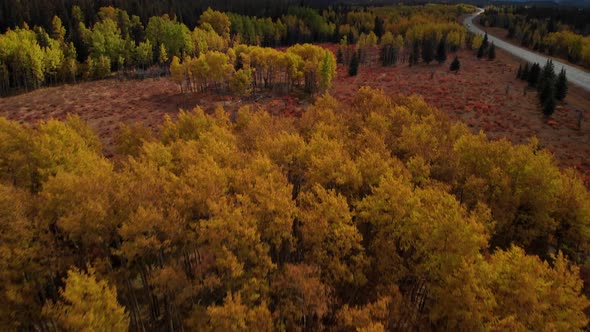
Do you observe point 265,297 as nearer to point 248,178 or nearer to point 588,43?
point 248,178

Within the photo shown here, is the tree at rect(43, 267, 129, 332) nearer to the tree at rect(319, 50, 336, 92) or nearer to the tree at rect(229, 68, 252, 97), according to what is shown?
the tree at rect(229, 68, 252, 97)

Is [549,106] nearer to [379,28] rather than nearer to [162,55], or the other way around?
[162,55]

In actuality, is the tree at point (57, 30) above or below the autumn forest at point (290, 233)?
above

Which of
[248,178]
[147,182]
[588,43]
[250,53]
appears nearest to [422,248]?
[248,178]

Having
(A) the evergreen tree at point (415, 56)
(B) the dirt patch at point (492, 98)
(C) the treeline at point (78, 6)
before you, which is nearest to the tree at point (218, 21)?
(C) the treeline at point (78, 6)

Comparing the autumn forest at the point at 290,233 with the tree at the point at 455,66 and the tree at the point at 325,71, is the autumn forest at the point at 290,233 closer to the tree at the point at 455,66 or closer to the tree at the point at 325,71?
the tree at the point at 325,71

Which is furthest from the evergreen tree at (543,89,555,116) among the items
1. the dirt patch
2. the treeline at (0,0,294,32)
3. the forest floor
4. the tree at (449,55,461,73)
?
the treeline at (0,0,294,32)
